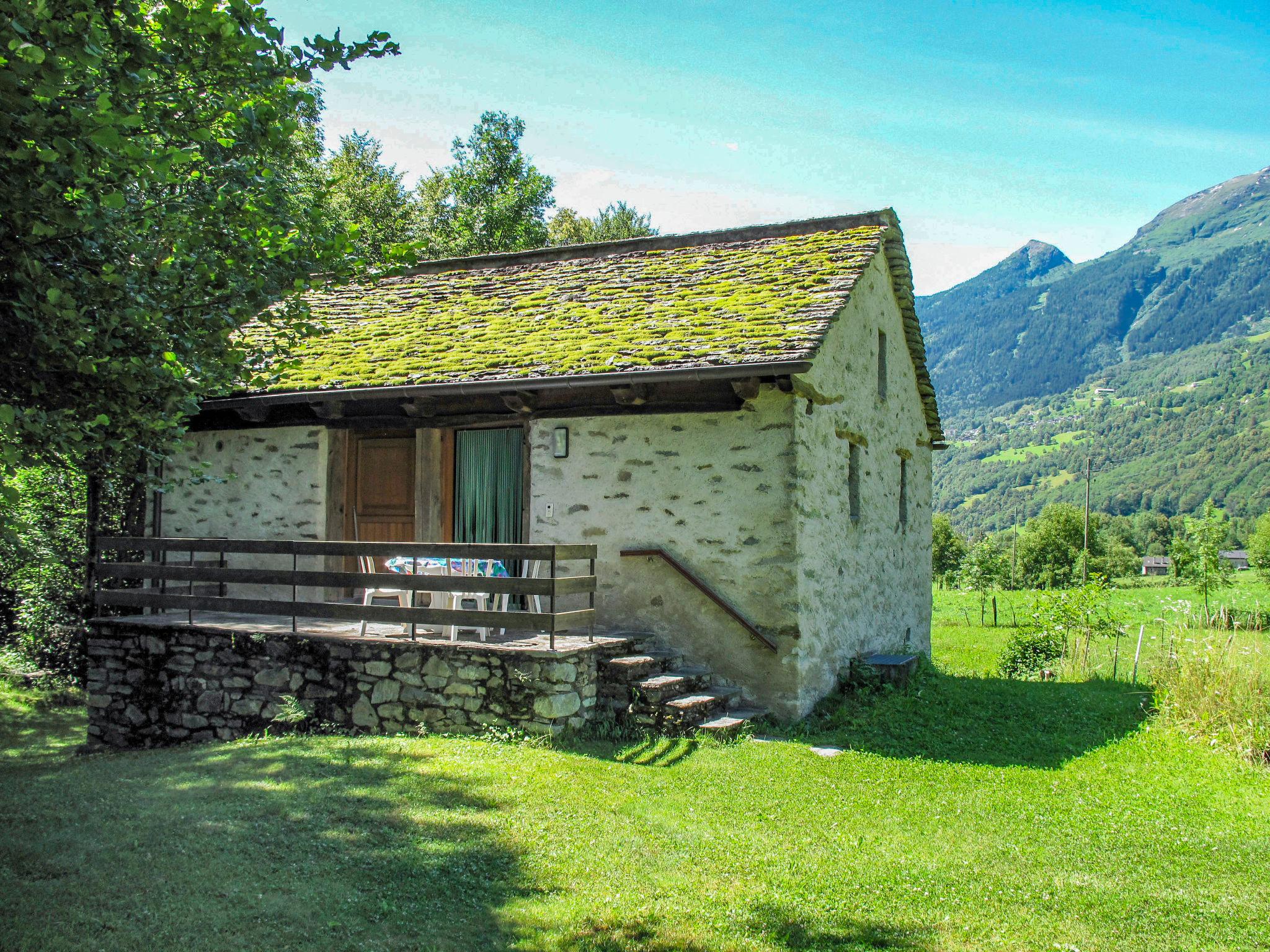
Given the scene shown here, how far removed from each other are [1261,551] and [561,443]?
39.0 m

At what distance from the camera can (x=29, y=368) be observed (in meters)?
5.60

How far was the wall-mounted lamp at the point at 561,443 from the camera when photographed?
9352 mm

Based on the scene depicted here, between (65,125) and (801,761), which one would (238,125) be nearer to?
(65,125)

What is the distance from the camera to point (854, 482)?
10.4 metres

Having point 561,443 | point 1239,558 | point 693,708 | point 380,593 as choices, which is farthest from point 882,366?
point 1239,558

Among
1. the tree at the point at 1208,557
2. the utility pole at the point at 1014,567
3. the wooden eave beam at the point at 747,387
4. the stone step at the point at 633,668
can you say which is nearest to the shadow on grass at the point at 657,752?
the stone step at the point at 633,668

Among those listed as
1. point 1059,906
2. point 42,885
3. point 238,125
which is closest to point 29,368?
point 238,125

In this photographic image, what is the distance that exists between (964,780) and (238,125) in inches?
283

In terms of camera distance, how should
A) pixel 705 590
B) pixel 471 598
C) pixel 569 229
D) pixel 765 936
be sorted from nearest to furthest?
1. pixel 765 936
2. pixel 705 590
3. pixel 471 598
4. pixel 569 229

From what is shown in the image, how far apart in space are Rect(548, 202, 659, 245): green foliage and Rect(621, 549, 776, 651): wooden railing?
20.0 m

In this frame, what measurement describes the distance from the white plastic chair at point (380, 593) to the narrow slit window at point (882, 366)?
639cm

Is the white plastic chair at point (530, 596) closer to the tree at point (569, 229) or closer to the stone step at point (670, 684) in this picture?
the stone step at point (670, 684)

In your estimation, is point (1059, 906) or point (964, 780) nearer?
point (1059, 906)

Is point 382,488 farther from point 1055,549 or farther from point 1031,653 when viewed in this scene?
point 1055,549
